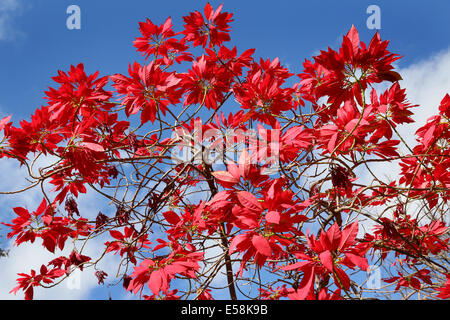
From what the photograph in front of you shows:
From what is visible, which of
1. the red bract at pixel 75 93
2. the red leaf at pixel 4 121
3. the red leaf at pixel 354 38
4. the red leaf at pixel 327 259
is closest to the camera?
the red leaf at pixel 327 259

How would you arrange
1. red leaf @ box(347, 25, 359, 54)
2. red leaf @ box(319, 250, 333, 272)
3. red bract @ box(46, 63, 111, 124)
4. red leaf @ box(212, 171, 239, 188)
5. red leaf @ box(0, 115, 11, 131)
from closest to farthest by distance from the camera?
red leaf @ box(319, 250, 333, 272), red leaf @ box(212, 171, 239, 188), red leaf @ box(347, 25, 359, 54), red leaf @ box(0, 115, 11, 131), red bract @ box(46, 63, 111, 124)

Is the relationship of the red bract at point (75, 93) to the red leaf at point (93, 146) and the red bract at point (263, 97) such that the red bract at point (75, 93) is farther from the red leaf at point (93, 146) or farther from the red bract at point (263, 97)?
the red bract at point (263, 97)

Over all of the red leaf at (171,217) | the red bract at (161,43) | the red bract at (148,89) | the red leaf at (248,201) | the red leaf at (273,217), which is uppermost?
the red bract at (161,43)

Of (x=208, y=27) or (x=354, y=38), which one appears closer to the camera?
(x=354, y=38)

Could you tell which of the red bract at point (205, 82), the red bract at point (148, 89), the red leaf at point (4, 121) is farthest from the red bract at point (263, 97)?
the red leaf at point (4, 121)

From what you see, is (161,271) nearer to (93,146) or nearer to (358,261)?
(93,146)

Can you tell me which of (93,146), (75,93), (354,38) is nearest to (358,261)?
(354,38)

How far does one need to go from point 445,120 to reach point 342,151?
0.57 meters

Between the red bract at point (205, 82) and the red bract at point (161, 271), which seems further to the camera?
the red bract at point (205, 82)

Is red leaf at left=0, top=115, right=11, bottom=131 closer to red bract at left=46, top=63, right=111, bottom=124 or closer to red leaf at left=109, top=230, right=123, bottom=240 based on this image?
red bract at left=46, top=63, right=111, bottom=124

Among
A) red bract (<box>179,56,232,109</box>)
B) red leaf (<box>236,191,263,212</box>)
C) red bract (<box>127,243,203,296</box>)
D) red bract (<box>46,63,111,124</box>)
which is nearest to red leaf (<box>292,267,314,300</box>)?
red leaf (<box>236,191,263,212</box>)

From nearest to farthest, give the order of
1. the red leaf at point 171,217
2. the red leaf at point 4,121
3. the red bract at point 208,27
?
the red leaf at point 4,121
the red leaf at point 171,217
the red bract at point 208,27

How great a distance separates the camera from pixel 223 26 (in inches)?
62.4

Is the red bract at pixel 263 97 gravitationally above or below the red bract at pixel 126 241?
above
